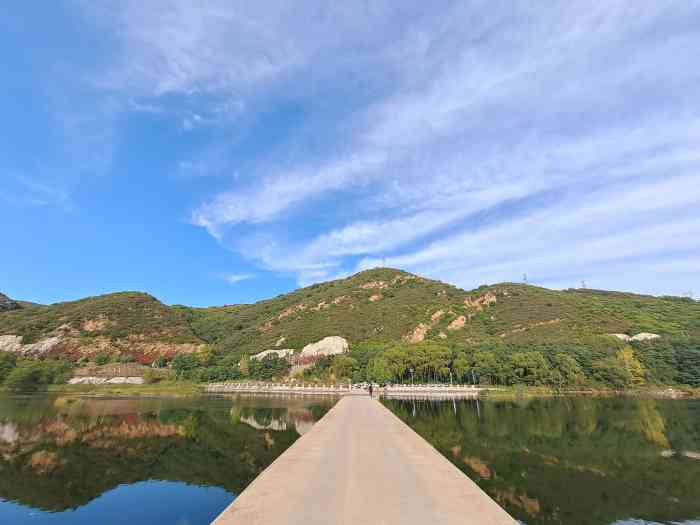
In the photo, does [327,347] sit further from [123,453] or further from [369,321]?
[123,453]

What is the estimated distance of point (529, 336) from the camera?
3226 inches

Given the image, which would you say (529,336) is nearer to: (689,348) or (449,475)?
(689,348)

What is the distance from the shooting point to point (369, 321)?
10956 cm

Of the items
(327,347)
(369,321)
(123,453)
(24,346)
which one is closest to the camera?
(123,453)

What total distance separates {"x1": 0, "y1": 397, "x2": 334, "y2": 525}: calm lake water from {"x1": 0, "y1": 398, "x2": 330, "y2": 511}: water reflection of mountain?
0.12 feet

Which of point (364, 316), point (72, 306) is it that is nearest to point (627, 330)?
point (364, 316)

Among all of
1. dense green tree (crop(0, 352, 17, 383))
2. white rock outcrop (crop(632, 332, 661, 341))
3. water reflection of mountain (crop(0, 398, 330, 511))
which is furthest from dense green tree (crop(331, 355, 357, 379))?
dense green tree (crop(0, 352, 17, 383))

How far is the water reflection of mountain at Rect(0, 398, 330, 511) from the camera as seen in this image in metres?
13.0

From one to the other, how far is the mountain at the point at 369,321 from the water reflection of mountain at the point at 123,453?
59.4 metres

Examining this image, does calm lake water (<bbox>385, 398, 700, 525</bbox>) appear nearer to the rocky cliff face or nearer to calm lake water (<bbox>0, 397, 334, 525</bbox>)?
calm lake water (<bbox>0, 397, 334, 525</bbox>)

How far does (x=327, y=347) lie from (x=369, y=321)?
72.1ft

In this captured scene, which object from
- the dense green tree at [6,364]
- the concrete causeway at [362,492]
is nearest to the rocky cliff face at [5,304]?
the dense green tree at [6,364]

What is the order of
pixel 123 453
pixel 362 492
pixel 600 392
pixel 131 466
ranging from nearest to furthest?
pixel 362 492 → pixel 131 466 → pixel 123 453 → pixel 600 392

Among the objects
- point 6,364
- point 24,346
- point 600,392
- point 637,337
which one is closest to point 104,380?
point 6,364
